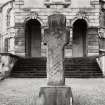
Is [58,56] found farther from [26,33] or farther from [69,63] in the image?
[26,33]

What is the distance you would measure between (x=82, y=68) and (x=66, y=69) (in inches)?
37.8

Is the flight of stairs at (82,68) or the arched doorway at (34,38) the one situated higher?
the arched doorway at (34,38)

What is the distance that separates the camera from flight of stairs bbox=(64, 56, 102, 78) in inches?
577

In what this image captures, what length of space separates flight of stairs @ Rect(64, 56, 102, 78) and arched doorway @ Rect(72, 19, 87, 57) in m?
5.57

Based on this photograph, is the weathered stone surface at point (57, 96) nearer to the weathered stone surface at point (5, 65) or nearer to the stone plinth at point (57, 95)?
the stone plinth at point (57, 95)

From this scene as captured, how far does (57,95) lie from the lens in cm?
766

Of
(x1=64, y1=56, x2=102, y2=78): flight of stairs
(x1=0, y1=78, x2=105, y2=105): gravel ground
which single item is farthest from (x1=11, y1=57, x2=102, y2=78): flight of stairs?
(x1=0, y1=78, x2=105, y2=105): gravel ground

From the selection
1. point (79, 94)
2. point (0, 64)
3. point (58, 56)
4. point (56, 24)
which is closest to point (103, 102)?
point (79, 94)

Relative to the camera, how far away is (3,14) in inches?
1275

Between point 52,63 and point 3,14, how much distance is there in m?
25.7

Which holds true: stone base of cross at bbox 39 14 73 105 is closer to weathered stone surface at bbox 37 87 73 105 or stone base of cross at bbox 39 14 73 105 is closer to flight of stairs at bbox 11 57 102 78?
weathered stone surface at bbox 37 87 73 105

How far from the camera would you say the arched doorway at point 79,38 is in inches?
904

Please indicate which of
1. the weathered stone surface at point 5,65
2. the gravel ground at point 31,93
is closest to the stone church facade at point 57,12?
the weathered stone surface at point 5,65

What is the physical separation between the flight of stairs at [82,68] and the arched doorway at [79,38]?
557 centimetres
